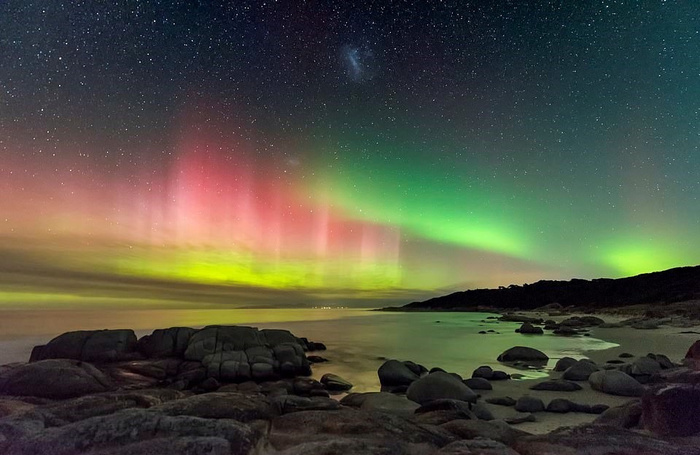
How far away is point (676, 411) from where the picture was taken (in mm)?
7402

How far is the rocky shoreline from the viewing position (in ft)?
19.5

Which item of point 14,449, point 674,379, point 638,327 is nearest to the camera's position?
point 14,449

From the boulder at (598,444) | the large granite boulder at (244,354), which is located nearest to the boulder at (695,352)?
the boulder at (598,444)

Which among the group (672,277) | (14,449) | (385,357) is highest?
(672,277)

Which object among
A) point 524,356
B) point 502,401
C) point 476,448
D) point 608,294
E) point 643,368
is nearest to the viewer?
point 476,448

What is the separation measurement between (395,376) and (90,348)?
48.9ft

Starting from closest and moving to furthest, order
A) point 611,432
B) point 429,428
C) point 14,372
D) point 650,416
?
point 611,432 < point 429,428 < point 650,416 < point 14,372

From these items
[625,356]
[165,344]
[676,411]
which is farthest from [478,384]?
[165,344]

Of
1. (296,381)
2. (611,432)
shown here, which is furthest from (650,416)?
(296,381)

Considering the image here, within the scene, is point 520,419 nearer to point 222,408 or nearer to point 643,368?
point 222,408

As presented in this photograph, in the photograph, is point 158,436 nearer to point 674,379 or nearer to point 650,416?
point 650,416

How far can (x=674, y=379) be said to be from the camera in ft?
35.0

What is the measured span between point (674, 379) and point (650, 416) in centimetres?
392

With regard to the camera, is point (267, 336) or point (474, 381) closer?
point (474, 381)
